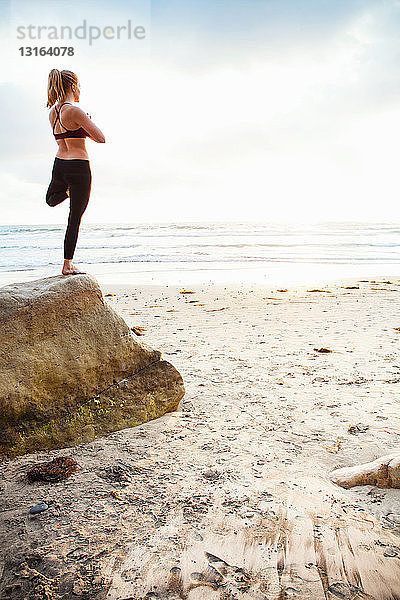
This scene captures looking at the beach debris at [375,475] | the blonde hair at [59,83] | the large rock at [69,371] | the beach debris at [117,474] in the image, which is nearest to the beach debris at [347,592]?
the beach debris at [375,475]

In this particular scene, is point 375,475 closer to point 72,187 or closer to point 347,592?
point 347,592

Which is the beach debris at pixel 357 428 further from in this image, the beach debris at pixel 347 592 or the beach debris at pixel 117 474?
the beach debris at pixel 117 474

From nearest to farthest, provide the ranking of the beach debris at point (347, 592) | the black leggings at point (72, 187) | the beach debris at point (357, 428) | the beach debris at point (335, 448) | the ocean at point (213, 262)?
1. the beach debris at point (347, 592)
2. the beach debris at point (335, 448)
3. the beach debris at point (357, 428)
4. the black leggings at point (72, 187)
5. the ocean at point (213, 262)

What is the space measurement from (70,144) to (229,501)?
3.14 m

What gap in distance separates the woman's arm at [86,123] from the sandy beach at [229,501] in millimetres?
2542

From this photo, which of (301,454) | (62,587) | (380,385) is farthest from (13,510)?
(380,385)

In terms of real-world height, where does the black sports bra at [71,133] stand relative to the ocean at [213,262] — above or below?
above

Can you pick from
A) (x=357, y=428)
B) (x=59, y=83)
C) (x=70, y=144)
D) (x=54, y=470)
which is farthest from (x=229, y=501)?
(x=59, y=83)

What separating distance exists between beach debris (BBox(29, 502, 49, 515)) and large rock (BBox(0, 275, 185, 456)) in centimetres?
69

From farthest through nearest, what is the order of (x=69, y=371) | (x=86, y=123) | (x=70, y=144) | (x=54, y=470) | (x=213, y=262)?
(x=213, y=262)
(x=70, y=144)
(x=86, y=123)
(x=69, y=371)
(x=54, y=470)

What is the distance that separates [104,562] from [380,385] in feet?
11.1

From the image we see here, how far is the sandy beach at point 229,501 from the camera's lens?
225cm

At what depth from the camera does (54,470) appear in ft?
10.3

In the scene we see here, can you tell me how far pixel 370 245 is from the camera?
87.6ft
